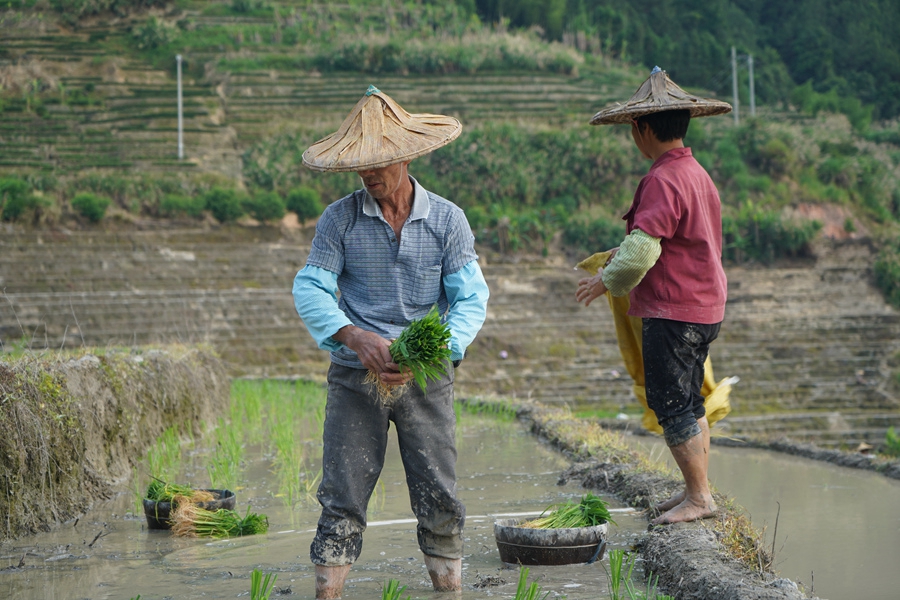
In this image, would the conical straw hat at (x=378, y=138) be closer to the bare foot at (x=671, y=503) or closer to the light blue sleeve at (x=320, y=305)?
the light blue sleeve at (x=320, y=305)

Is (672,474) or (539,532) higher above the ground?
(539,532)

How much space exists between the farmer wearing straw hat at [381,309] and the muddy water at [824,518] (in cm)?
117

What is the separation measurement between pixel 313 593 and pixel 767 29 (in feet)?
194

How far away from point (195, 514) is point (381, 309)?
5.21 ft

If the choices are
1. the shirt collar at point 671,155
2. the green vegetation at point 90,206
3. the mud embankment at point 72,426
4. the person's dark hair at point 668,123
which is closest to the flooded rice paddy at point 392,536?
the mud embankment at point 72,426

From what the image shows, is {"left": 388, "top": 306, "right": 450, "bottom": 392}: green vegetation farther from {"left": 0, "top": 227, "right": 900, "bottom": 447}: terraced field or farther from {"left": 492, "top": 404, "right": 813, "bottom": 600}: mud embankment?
{"left": 0, "top": 227, "right": 900, "bottom": 447}: terraced field

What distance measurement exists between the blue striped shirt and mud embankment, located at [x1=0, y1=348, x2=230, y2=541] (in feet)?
5.80

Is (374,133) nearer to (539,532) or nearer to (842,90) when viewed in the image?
(539,532)

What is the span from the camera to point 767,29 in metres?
57.2

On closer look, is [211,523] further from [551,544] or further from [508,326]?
[508,326]

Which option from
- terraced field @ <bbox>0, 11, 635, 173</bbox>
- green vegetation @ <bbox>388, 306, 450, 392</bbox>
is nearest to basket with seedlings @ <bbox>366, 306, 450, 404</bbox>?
green vegetation @ <bbox>388, 306, 450, 392</bbox>

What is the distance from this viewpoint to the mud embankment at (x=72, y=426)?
421cm

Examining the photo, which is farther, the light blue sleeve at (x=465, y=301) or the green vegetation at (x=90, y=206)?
the green vegetation at (x=90, y=206)

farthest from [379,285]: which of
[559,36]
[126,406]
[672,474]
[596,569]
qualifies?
[559,36]
